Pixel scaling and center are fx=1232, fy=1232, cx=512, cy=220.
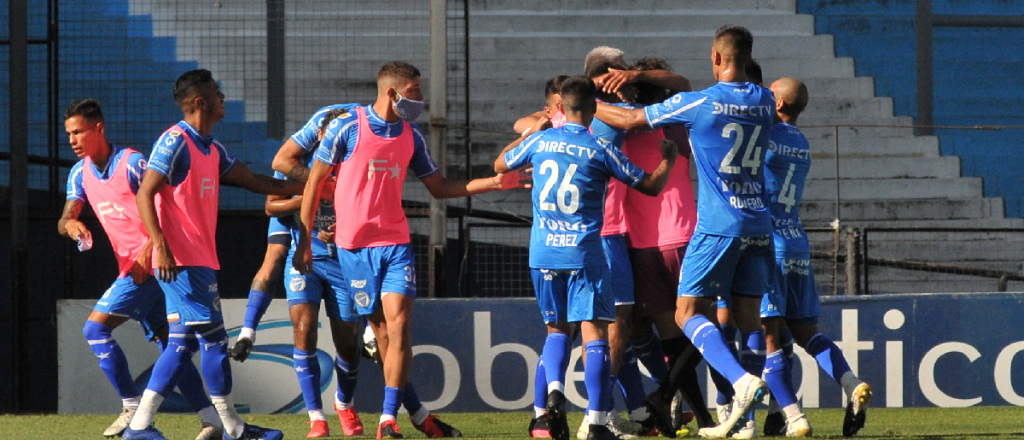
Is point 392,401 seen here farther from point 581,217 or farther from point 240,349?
point 581,217

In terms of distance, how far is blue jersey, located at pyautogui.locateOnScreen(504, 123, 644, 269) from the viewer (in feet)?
18.8

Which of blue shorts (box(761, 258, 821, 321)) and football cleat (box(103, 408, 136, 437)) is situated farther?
football cleat (box(103, 408, 136, 437))

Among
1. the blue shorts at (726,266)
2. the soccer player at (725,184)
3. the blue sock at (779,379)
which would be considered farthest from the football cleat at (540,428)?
the blue sock at (779,379)

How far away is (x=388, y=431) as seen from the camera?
638cm

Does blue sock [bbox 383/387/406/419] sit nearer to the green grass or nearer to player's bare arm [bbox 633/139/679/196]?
the green grass

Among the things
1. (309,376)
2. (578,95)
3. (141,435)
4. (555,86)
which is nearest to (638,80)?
(555,86)

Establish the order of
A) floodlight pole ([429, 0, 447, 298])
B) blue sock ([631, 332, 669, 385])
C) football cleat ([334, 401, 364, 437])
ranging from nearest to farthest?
blue sock ([631, 332, 669, 385]), football cleat ([334, 401, 364, 437]), floodlight pole ([429, 0, 447, 298])

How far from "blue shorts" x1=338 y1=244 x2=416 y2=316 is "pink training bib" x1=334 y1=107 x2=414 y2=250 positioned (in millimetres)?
44

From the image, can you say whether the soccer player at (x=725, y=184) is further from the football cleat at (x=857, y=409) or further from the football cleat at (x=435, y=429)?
the football cleat at (x=435, y=429)

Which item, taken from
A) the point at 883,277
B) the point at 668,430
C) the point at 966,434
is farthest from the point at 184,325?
the point at 883,277

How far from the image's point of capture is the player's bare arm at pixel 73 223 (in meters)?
6.83

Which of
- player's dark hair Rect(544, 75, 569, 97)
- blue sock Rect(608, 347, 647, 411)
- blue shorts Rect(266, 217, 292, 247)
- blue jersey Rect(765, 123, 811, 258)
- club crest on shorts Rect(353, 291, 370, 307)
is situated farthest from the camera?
blue shorts Rect(266, 217, 292, 247)

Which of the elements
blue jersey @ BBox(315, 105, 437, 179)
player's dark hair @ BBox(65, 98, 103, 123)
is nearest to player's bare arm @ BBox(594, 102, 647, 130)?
blue jersey @ BBox(315, 105, 437, 179)

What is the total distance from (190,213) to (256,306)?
59.3 inches
